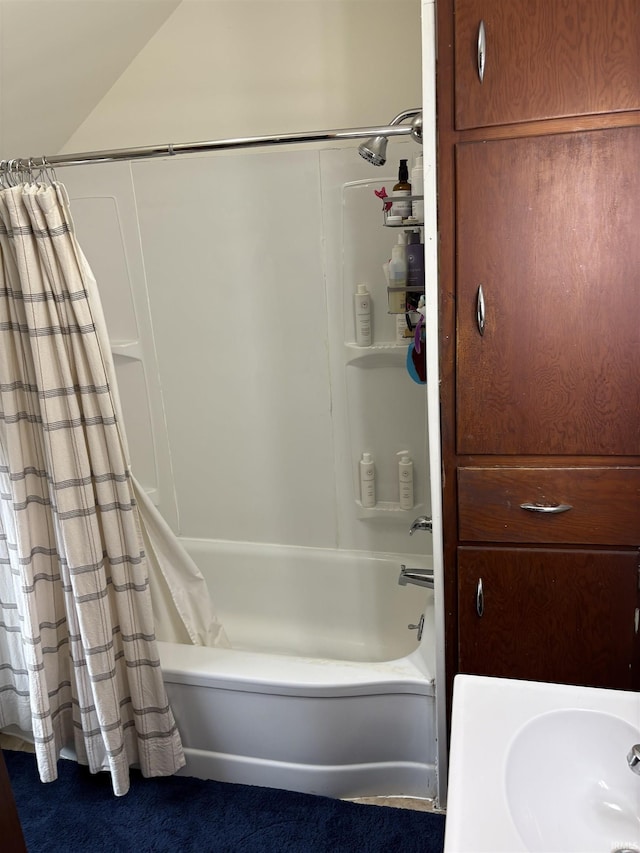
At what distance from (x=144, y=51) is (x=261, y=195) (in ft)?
2.09

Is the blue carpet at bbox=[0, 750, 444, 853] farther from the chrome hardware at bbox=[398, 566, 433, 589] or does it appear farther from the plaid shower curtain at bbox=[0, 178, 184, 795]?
the chrome hardware at bbox=[398, 566, 433, 589]

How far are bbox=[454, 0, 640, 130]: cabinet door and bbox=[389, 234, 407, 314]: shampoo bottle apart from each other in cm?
64

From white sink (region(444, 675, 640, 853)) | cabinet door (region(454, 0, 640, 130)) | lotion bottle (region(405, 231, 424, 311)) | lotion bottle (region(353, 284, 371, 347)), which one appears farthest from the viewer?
lotion bottle (region(353, 284, 371, 347))

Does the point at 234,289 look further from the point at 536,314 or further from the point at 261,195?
the point at 536,314

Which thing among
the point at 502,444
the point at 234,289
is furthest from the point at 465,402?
the point at 234,289

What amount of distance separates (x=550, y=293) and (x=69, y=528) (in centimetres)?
129

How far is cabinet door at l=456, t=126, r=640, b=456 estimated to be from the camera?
4.66 ft

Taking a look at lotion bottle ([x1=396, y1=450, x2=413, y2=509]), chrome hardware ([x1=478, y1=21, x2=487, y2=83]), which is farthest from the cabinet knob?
lotion bottle ([x1=396, y1=450, x2=413, y2=509])

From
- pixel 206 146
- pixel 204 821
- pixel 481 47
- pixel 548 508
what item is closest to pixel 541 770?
pixel 548 508

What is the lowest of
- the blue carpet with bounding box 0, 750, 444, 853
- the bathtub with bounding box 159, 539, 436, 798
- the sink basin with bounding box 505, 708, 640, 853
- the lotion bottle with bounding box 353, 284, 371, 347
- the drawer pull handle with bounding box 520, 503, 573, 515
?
the blue carpet with bounding box 0, 750, 444, 853

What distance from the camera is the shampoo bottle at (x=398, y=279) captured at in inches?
80.1

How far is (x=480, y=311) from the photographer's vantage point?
1.52 meters

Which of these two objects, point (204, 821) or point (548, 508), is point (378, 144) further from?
point (204, 821)

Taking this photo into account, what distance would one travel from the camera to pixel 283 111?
90.5 inches
